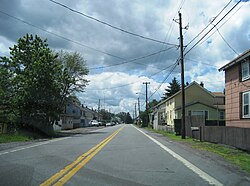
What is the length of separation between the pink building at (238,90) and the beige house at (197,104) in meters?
22.0

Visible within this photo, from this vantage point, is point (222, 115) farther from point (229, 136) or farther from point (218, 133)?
point (229, 136)

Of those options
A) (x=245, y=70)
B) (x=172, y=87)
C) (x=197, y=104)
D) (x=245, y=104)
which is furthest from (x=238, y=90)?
(x=172, y=87)

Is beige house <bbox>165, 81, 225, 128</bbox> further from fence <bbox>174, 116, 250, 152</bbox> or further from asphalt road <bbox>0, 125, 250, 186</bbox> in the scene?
asphalt road <bbox>0, 125, 250, 186</bbox>

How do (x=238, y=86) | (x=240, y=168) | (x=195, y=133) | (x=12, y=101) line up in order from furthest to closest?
(x=12, y=101) < (x=195, y=133) < (x=238, y=86) < (x=240, y=168)

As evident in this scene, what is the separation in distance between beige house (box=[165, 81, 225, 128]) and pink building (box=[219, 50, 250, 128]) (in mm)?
22028

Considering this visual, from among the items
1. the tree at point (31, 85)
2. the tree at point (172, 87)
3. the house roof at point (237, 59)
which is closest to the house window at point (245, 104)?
the house roof at point (237, 59)

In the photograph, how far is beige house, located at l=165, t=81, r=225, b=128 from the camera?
4594cm

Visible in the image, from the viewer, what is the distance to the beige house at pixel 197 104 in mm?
45938

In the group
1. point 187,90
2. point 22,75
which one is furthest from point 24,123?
point 187,90

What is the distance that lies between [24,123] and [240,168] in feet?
82.0

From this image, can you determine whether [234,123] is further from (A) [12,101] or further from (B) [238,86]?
(A) [12,101]

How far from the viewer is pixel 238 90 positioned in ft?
66.9

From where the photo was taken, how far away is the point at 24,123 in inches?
1216

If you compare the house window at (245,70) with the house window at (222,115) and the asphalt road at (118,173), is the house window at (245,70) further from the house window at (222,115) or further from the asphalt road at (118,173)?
the house window at (222,115)
